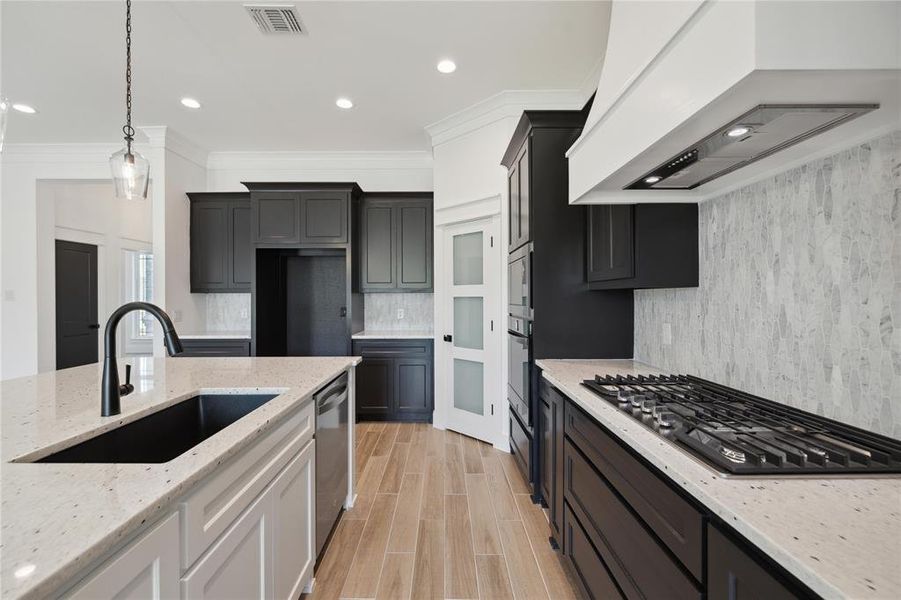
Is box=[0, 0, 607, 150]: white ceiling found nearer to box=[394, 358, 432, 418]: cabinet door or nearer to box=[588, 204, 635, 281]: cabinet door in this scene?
box=[588, 204, 635, 281]: cabinet door

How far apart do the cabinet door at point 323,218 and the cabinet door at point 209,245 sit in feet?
3.65

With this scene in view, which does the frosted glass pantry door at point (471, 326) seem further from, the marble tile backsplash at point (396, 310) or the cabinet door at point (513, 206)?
the marble tile backsplash at point (396, 310)

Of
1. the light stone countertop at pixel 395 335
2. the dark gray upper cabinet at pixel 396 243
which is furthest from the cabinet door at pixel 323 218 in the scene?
the light stone countertop at pixel 395 335

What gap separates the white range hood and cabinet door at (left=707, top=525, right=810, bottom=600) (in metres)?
0.95

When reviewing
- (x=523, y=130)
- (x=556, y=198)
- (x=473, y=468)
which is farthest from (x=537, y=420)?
(x=523, y=130)

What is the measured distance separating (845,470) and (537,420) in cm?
158

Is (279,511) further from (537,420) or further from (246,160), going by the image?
(246,160)

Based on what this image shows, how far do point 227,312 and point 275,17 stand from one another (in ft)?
11.6

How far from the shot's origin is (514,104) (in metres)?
3.35

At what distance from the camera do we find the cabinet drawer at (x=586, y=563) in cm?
128

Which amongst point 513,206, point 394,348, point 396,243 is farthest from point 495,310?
point 396,243

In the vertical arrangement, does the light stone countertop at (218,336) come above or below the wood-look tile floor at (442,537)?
above

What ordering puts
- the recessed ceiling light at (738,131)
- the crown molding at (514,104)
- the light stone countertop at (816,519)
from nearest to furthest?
the light stone countertop at (816,519)
the recessed ceiling light at (738,131)
the crown molding at (514,104)

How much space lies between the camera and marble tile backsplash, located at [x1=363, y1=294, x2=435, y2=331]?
4.74 m
